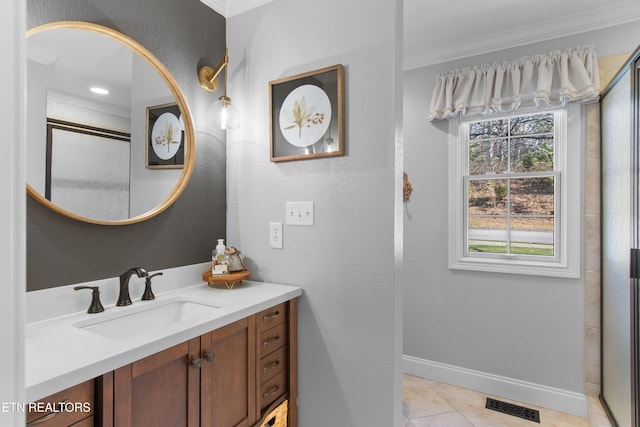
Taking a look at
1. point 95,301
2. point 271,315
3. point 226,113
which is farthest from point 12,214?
point 226,113

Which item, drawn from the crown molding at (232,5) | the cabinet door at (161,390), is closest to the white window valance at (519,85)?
the crown molding at (232,5)

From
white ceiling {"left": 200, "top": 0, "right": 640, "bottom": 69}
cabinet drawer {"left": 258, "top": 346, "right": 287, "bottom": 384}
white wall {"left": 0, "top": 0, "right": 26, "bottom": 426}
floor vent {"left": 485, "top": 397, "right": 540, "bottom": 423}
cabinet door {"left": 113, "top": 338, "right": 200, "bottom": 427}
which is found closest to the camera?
white wall {"left": 0, "top": 0, "right": 26, "bottom": 426}

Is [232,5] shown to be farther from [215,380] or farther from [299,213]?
[215,380]

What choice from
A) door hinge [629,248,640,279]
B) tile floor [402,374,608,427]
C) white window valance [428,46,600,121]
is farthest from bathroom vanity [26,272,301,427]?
white window valance [428,46,600,121]

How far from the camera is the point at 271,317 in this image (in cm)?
155

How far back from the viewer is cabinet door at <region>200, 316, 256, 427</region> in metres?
1.20

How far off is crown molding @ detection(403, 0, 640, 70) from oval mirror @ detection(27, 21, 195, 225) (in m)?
2.04

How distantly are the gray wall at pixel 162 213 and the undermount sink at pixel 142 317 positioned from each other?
0.18 meters

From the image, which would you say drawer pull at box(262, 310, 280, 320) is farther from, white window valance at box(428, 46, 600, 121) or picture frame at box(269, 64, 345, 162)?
white window valance at box(428, 46, 600, 121)

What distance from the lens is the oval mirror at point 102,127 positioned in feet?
4.01

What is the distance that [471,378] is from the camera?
260 cm

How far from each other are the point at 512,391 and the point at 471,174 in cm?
166

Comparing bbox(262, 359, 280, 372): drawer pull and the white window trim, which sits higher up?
the white window trim

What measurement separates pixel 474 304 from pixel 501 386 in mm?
613
